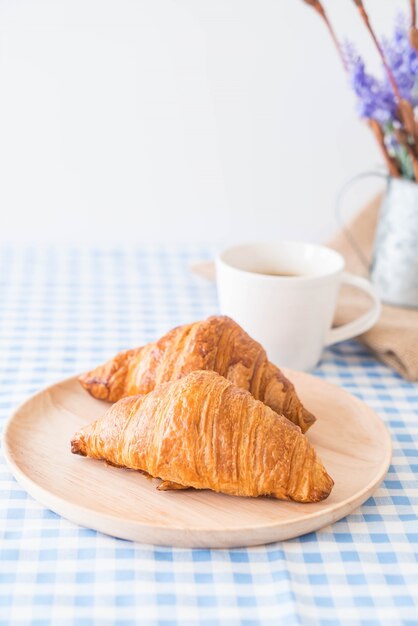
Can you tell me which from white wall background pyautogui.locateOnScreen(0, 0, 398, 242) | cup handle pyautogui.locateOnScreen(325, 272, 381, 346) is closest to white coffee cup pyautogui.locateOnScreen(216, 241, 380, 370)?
cup handle pyautogui.locateOnScreen(325, 272, 381, 346)

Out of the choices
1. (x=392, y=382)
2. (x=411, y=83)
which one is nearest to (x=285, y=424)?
(x=392, y=382)

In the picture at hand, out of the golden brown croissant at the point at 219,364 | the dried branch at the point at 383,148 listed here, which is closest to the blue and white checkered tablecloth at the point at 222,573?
the golden brown croissant at the point at 219,364

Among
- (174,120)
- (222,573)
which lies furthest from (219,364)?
(174,120)

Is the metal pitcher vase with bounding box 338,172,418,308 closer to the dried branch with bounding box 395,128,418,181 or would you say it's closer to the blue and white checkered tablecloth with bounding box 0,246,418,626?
the dried branch with bounding box 395,128,418,181

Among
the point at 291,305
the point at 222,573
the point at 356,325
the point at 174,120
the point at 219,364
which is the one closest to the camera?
the point at 222,573

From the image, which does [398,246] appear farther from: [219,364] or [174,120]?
[174,120]
